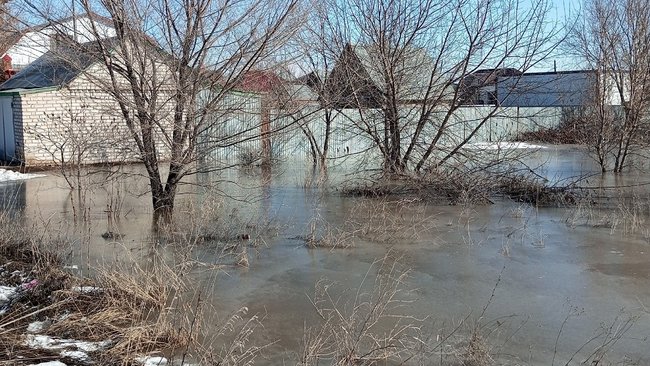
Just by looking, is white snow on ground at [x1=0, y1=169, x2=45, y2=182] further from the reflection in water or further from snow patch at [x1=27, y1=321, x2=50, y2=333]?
snow patch at [x1=27, y1=321, x2=50, y2=333]

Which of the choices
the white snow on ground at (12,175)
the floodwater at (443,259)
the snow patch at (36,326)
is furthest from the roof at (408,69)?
the snow patch at (36,326)

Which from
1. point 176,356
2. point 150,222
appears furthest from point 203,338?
point 150,222

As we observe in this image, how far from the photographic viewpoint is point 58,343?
4.39 metres

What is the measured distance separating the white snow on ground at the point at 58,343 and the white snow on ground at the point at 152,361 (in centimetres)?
42

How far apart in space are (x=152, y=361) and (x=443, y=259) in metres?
4.09

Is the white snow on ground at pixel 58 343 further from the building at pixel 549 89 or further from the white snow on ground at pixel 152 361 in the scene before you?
the building at pixel 549 89

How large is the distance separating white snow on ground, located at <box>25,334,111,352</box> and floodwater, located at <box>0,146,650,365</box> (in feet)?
4.08

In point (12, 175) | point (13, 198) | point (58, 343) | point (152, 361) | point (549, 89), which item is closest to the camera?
point (152, 361)

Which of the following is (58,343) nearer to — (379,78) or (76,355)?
(76,355)

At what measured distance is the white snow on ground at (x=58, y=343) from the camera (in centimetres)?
429

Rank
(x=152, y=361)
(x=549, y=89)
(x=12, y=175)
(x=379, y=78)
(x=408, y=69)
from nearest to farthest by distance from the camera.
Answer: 1. (x=152, y=361)
2. (x=408, y=69)
3. (x=379, y=78)
4. (x=549, y=89)
5. (x=12, y=175)

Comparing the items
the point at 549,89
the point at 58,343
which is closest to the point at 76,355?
the point at 58,343

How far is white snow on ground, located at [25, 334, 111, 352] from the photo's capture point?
14.1ft

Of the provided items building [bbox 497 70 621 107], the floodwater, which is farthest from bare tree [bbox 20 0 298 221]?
building [bbox 497 70 621 107]
